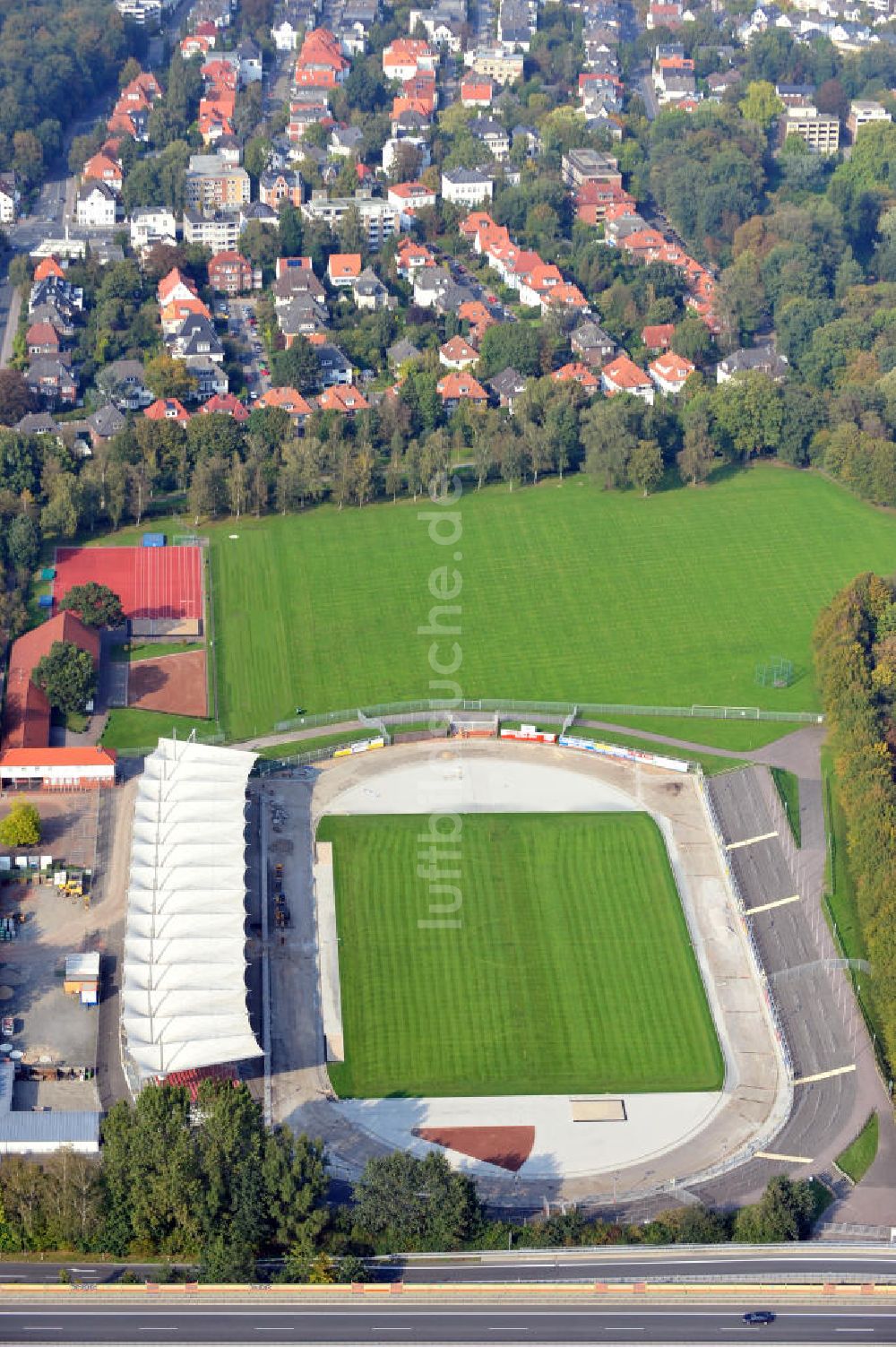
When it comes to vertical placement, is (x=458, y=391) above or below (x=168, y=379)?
below

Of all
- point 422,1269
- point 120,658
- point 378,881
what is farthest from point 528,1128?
point 120,658

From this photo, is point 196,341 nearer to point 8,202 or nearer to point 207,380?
point 207,380

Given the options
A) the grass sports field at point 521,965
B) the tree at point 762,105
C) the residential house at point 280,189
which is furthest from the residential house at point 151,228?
the grass sports field at point 521,965

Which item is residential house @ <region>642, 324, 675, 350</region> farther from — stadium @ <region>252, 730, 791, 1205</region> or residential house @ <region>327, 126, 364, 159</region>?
stadium @ <region>252, 730, 791, 1205</region>

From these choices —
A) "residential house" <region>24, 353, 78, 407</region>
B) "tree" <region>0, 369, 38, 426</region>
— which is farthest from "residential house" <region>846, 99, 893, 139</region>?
"tree" <region>0, 369, 38, 426</region>

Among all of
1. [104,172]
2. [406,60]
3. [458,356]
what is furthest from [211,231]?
[406,60]

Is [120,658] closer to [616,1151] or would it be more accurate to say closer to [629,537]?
[629,537]
